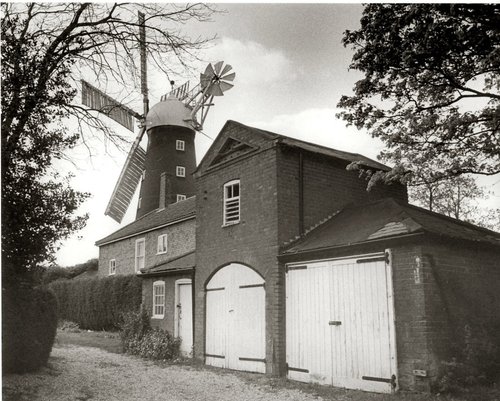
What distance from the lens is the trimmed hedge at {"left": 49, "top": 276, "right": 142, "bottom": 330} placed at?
24062 mm

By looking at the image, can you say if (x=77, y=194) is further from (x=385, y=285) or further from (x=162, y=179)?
(x=162, y=179)

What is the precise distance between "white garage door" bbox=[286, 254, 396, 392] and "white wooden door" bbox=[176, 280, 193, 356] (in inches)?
193

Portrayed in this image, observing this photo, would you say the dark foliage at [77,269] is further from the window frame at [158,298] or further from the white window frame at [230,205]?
the white window frame at [230,205]

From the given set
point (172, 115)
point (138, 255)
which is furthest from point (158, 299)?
point (172, 115)

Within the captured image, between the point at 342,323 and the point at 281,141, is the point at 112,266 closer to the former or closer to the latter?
the point at 281,141

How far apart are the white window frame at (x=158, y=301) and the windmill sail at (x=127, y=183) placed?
16428 mm

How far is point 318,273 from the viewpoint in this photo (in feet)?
39.1

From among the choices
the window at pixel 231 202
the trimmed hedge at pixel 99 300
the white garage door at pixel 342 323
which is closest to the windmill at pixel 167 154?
the trimmed hedge at pixel 99 300

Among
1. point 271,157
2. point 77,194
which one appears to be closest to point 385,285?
point 271,157

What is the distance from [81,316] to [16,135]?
21.0 m

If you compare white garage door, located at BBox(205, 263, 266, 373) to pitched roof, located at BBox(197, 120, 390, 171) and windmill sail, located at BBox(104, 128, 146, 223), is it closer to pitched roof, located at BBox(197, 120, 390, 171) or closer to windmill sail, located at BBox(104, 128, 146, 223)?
pitched roof, located at BBox(197, 120, 390, 171)

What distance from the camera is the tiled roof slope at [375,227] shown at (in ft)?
34.3

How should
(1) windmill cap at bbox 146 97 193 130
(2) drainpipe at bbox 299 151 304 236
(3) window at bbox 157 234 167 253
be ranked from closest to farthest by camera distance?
1. (2) drainpipe at bbox 299 151 304 236
2. (3) window at bbox 157 234 167 253
3. (1) windmill cap at bbox 146 97 193 130

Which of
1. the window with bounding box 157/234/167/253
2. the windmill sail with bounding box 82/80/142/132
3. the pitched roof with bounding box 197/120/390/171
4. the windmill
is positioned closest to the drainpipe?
the pitched roof with bounding box 197/120/390/171
